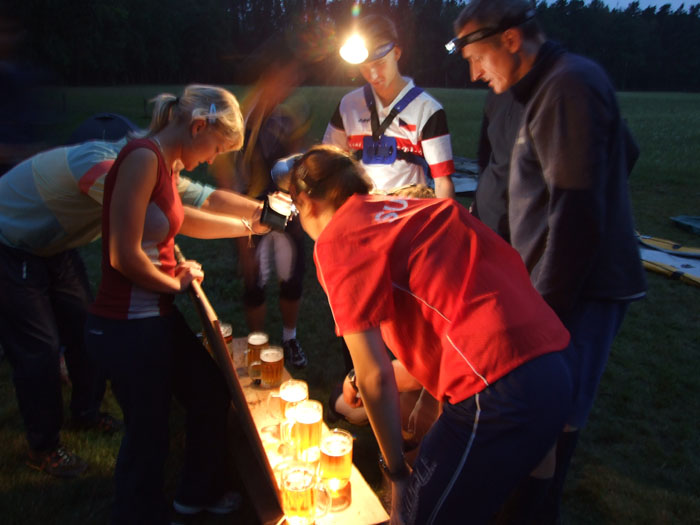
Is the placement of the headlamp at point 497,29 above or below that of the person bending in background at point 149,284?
above

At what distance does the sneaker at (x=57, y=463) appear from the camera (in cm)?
275

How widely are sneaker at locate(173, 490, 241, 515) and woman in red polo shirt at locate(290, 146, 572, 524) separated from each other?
1.31 meters

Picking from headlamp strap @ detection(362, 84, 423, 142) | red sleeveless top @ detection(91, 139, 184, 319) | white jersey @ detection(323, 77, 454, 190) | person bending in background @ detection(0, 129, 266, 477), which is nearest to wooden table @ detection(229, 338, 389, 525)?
red sleeveless top @ detection(91, 139, 184, 319)

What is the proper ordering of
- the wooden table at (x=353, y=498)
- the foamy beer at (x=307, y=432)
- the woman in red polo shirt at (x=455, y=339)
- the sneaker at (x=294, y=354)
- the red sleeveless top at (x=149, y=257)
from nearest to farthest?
the woman in red polo shirt at (x=455, y=339)
the red sleeveless top at (x=149, y=257)
the wooden table at (x=353, y=498)
the foamy beer at (x=307, y=432)
the sneaker at (x=294, y=354)

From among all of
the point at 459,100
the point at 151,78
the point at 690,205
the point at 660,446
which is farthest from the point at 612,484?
the point at 151,78

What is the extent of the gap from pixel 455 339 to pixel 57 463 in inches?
96.6

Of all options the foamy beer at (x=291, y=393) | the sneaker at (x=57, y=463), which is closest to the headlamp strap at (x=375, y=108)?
the foamy beer at (x=291, y=393)

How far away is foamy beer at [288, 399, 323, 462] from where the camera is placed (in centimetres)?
224

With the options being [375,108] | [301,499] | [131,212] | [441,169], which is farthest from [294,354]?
[131,212]

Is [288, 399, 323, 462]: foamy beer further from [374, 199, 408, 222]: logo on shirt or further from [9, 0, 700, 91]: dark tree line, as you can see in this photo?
[9, 0, 700, 91]: dark tree line

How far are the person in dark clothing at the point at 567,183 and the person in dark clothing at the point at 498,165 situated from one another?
1.63ft

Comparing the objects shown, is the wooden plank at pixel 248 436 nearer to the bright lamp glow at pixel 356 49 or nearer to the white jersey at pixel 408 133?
the white jersey at pixel 408 133

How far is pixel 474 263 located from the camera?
1.46 metres

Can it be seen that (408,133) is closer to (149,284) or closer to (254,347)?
(254,347)
